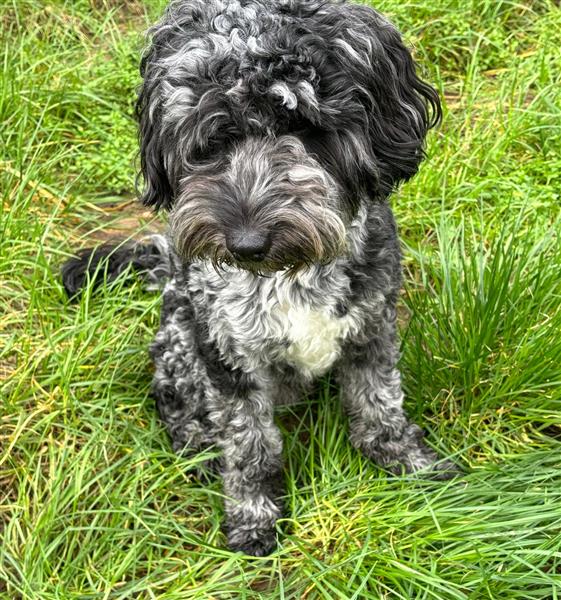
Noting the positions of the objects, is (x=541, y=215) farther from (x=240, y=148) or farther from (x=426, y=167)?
(x=240, y=148)

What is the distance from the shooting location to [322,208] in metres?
2.79

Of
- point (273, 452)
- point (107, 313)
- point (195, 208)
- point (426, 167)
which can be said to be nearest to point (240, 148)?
point (195, 208)

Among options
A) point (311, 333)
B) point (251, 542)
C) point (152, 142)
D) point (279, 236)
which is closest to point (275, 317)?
point (311, 333)

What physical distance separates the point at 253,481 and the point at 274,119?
5.02ft

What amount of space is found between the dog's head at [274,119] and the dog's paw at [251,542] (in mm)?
1270

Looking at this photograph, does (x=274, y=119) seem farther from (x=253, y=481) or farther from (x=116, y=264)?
(x=116, y=264)

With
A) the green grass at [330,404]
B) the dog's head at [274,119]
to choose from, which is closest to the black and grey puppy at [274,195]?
the dog's head at [274,119]

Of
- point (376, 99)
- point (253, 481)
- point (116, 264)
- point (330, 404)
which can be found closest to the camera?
point (376, 99)

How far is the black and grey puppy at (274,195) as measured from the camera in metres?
2.72

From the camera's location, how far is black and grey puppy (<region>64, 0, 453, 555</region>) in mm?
2719

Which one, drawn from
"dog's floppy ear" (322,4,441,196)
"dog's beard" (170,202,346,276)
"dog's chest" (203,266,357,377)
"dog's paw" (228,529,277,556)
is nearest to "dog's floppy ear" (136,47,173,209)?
"dog's beard" (170,202,346,276)

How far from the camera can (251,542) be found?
363 cm

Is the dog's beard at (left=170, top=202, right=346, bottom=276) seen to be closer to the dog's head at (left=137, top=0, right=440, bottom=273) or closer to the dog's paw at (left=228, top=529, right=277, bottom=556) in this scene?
the dog's head at (left=137, top=0, right=440, bottom=273)

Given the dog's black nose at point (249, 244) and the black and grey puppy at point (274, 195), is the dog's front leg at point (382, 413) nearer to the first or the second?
the black and grey puppy at point (274, 195)
